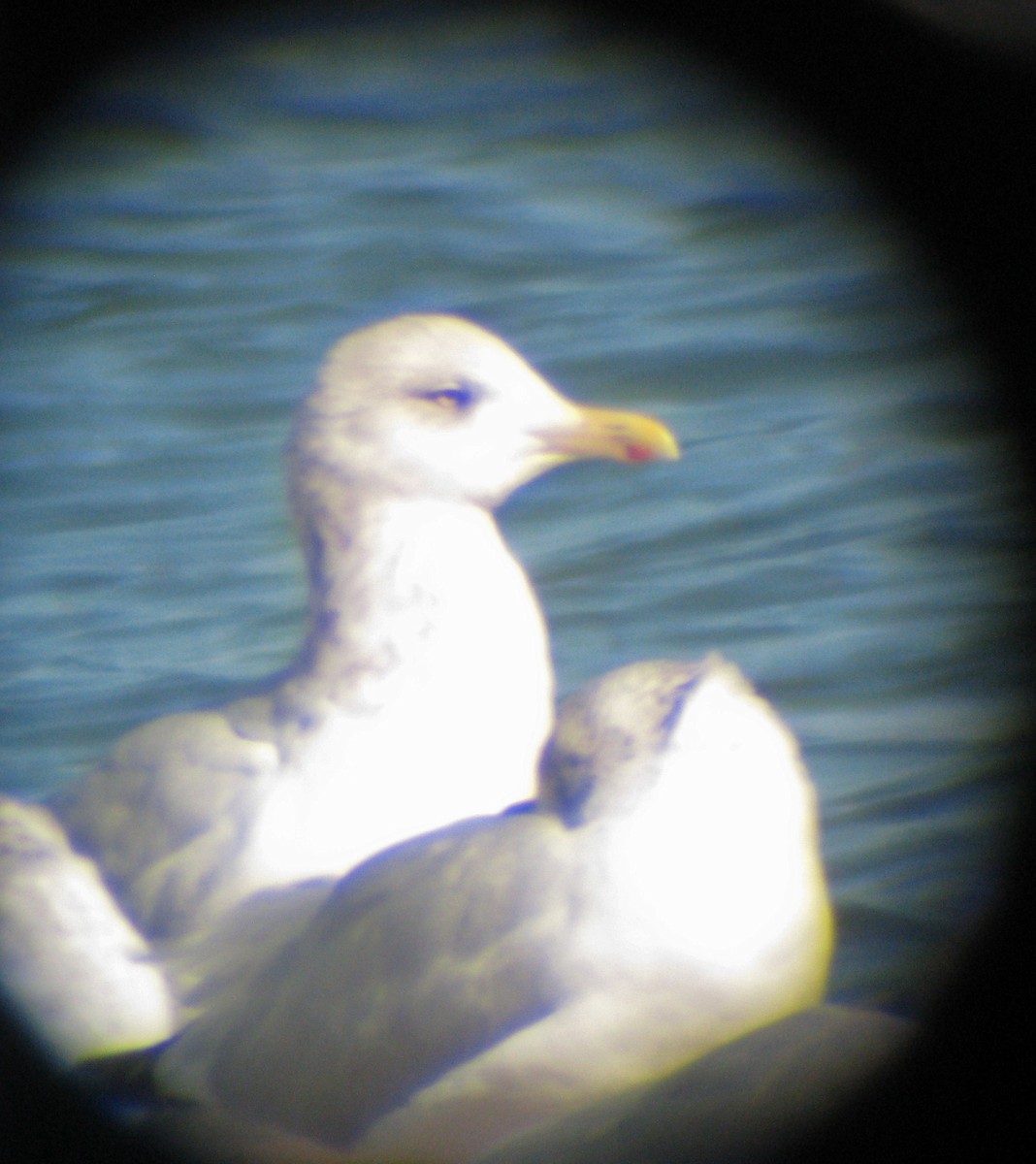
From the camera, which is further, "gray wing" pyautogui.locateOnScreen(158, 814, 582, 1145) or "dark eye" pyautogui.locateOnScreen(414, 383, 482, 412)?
"dark eye" pyautogui.locateOnScreen(414, 383, 482, 412)

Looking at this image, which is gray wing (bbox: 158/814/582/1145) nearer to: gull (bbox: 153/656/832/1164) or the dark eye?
gull (bbox: 153/656/832/1164)

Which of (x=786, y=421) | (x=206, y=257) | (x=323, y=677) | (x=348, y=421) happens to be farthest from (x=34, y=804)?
(x=786, y=421)

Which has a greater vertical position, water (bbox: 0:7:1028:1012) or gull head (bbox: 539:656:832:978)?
water (bbox: 0:7:1028:1012)

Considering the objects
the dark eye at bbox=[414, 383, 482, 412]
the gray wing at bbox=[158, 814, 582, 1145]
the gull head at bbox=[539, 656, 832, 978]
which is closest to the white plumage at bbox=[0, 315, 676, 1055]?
the dark eye at bbox=[414, 383, 482, 412]

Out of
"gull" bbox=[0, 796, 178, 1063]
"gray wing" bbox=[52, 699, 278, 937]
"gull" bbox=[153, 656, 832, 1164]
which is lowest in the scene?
"gull" bbox=[153, 656, 832, 1164]

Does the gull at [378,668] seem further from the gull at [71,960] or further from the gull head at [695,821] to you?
the gull head at [695,821]

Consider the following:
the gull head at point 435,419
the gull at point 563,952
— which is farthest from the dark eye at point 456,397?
the gull at point 563,952

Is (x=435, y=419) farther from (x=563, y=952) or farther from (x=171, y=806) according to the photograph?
(x=563, y=952)
